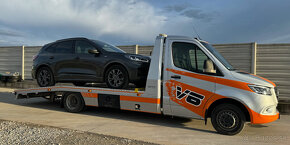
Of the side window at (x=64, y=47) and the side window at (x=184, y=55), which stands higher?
the side window at (x=64, y=47)

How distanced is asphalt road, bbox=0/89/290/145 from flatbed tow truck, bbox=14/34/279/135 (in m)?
0.39

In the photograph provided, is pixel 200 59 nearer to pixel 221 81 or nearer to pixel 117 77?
pixel 221 81

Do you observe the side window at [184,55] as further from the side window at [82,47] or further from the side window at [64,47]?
the side window at [64,47]

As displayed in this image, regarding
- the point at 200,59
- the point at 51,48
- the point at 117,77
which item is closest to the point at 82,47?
the point at 51,48


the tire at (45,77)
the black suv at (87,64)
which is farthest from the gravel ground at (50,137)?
the tire at (45,77)

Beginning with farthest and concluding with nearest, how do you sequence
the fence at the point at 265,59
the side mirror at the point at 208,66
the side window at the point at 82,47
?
the fence at the point at 265,59, the side window at the point at 82,47, the side mirror at the point at 208,66

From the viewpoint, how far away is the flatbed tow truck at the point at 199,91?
4.76 meters

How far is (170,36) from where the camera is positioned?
19.1ft

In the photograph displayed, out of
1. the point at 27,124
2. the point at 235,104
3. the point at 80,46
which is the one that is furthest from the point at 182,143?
the point at 80,46

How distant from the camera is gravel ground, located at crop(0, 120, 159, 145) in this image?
13.7 feet

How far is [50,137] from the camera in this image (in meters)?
4.43

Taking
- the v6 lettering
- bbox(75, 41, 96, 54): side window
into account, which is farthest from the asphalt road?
bbox(75, 41, 96, 54): side window

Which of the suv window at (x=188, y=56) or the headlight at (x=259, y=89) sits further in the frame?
the suv window at (x=188, y=56)

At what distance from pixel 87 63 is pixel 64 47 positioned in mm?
1195
